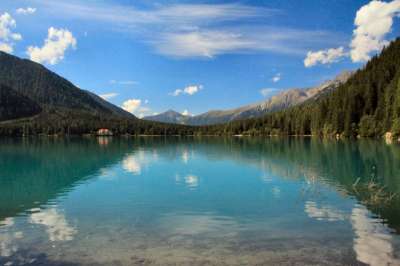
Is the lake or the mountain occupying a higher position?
the mountain

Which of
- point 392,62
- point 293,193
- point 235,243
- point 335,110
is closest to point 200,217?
point 235,243

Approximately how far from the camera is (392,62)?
18712 centimetres

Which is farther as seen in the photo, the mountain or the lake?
the mountain

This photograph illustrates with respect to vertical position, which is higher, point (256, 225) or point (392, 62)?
point (392, 62)

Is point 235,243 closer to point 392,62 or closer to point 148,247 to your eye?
point 148,247

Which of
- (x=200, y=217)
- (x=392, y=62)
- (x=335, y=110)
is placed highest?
(x=392, y=62)

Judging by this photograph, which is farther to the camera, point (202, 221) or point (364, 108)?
point (364, 108)

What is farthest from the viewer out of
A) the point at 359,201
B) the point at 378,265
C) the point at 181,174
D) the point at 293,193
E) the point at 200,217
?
the point at 181,174

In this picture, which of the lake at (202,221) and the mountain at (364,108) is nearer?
the lake at (202,221)

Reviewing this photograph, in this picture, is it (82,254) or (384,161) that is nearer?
(82,254)

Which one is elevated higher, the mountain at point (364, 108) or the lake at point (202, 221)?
the mountain at point (364, 108)

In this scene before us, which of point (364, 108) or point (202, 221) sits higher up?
point (364, 108)

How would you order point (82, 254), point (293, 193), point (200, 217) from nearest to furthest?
point (82, 254) < point (200, 217) < point (293, 193)

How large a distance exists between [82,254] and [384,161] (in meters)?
53.5
